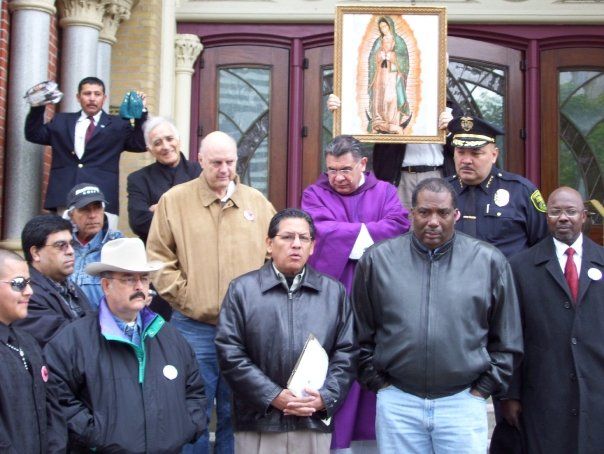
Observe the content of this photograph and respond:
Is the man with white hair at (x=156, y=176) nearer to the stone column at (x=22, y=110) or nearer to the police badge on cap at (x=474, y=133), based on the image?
the stone column at (x=22, y=110)

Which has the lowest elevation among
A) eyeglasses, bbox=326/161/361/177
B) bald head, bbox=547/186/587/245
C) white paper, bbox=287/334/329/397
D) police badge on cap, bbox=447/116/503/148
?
white paper, bbox=287/334/329/397

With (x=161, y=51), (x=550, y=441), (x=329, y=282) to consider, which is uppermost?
(x=161, y=51)

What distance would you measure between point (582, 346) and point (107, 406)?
235cm

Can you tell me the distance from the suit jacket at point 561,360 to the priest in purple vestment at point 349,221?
0.83 metres

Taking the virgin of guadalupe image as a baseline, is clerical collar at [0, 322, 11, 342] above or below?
below

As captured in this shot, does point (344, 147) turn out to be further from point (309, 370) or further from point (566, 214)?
point (309, 370)

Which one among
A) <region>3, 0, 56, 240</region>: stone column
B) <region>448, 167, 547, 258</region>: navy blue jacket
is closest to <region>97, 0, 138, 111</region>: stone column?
<region>3, 0, 56, 240</region>: stone column

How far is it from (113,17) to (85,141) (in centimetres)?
183

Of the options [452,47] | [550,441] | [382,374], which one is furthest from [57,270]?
[452,47]

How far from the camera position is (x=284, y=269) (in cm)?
473

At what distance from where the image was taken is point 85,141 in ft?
23.0

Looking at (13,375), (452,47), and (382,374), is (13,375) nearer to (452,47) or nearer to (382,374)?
(382,374)

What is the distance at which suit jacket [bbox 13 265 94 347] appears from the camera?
4582 mm

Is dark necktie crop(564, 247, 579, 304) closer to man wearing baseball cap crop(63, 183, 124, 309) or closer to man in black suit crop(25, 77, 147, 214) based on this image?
man wearing baseball cap crop(63, 183, 124, 309)
